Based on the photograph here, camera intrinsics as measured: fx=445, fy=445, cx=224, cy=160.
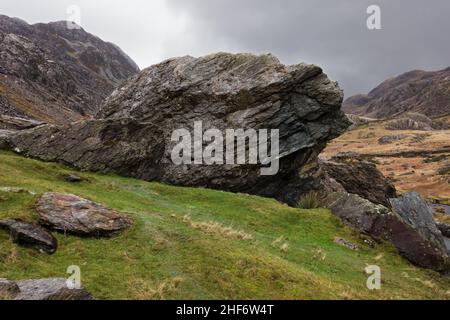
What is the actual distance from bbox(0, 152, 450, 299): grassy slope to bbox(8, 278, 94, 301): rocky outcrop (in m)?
1.18

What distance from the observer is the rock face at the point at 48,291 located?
1338 cm

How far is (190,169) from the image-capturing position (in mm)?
37469

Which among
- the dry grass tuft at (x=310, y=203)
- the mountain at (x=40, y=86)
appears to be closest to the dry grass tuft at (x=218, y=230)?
the dry grass tuft at (x=310, y=203)

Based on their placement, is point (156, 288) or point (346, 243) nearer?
point (156, 288)

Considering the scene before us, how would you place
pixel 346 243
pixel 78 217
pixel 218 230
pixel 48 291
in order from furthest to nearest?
pixel 346 243
pixel 218 230
pixel 78 217
pixel 48 291

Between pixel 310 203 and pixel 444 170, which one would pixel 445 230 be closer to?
pixel 310 203

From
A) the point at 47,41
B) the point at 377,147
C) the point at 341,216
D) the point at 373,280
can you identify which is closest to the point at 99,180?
the point at 341,216

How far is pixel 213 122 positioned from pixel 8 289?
26.8 m

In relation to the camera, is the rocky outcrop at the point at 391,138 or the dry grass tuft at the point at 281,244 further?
the rocky outcrop at the point at 391,138

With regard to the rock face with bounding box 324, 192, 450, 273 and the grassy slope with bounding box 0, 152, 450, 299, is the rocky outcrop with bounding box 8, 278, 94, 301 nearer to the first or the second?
the grassy slope with bounding box 0, 152, 450, 299

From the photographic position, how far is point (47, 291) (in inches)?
539

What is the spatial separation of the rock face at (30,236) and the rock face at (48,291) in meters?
3.71

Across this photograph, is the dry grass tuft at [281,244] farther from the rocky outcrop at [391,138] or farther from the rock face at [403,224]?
the rocky outcrop at [391,138]

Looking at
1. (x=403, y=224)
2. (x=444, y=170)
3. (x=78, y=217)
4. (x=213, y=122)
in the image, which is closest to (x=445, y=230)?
(x=403, y=224)
